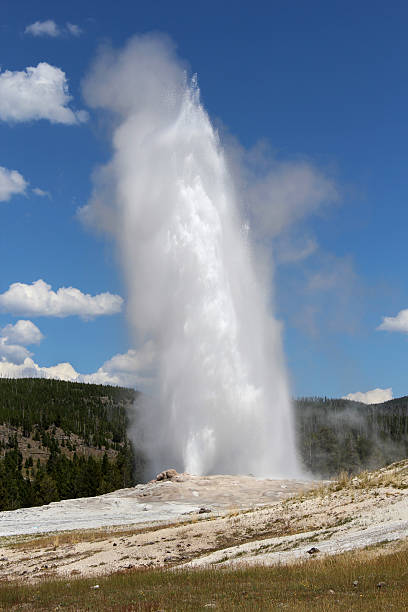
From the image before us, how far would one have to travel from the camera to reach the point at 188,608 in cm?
1098

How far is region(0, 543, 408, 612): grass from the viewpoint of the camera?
10719 mm

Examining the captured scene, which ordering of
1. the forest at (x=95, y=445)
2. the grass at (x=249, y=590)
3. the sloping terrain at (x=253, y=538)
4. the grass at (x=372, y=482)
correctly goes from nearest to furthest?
the grass at (x=249, y=590) < the sloping terrain at (x=253, y=538) < the grass at (x=372, y=482) < the forest at (x=95, y=445)

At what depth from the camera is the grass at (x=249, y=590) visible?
1072 centimetres

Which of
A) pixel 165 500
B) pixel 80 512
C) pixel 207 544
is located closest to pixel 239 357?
pixel 165 500

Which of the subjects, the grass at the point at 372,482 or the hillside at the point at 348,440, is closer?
the grass at the point at 372,482

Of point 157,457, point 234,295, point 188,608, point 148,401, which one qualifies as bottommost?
point 188,608

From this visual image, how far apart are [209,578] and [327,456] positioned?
82.3 metres

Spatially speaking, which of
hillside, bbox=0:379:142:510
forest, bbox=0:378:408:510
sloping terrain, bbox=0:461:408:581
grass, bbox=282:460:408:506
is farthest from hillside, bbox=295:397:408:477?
sloping terrain, bbox=0:461:408:581

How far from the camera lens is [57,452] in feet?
475

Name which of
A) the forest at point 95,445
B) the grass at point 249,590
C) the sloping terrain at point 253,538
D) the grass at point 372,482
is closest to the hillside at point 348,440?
the forest at point 95,445

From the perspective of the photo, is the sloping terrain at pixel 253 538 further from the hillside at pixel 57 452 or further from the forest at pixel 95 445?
the hillside at pixel 57 452

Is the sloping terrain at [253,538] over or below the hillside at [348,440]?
below

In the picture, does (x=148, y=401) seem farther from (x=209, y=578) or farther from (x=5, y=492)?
(x=209, y=578)

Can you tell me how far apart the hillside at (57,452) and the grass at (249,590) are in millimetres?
57534
